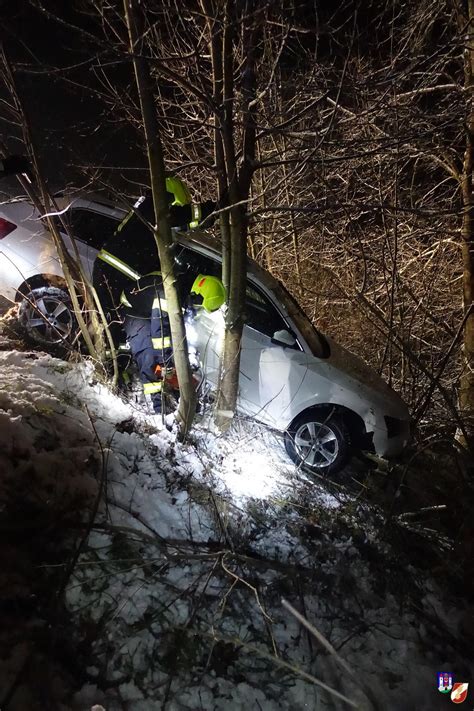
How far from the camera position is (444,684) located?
10.4 ft

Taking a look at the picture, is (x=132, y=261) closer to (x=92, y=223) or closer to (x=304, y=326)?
(x=92, y=223)

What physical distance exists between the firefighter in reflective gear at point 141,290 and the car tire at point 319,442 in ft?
5.17

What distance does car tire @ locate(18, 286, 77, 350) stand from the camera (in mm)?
4945

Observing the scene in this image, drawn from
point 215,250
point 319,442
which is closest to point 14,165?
point 215,250

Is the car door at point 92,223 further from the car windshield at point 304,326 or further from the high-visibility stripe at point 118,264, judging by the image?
the car windshield at point 304,326

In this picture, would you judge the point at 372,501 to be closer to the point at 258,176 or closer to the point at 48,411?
the point at 48,411

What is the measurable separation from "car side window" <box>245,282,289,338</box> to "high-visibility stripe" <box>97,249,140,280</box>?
1232mm

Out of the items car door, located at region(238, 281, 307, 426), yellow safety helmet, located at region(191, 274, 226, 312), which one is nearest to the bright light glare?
car door, located at region(238, 281, 307, 426)

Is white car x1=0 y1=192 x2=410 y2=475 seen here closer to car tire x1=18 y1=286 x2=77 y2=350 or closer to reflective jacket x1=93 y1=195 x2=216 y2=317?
car tire x1=18 y1=286 x2=77 y2=350

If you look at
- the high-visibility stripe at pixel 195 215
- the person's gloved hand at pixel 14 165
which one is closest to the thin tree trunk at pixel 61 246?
the person's gloved hand at pixel 14 165

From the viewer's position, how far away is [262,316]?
474 centimetres

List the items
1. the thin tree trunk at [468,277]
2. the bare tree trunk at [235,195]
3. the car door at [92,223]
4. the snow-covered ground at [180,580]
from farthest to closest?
the thin tree trunk at [468,277], the car door at [92,223], the bare tree trunk at [235,195], the snow-covered ground at [180,580]

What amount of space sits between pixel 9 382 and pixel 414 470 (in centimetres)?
476

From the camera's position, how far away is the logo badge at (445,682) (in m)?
3.13
